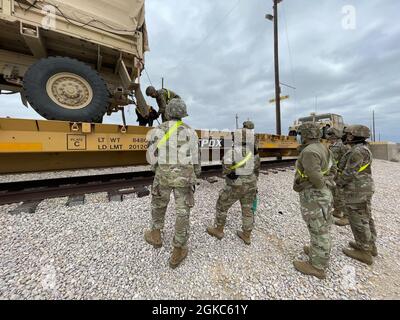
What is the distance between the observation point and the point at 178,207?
221 cm

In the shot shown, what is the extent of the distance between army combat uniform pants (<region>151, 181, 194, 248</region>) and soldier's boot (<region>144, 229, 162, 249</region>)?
67mm

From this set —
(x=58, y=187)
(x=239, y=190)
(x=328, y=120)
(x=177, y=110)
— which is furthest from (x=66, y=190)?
(x=328, y=120)

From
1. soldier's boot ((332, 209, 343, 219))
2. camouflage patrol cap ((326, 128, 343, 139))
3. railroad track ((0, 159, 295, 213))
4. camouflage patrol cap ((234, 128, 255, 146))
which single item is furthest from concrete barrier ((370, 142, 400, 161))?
camouflage patrol cap ((234, 128, 255, 146))

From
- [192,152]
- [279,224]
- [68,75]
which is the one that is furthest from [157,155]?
[68,75]

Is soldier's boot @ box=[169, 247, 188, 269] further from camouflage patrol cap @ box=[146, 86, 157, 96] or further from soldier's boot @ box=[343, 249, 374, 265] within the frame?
camouflage patrol cap @ box=[146, 86, 157, 96]

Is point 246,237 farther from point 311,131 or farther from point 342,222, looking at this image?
point 342,222

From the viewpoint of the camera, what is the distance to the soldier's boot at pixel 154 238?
2.33 meters

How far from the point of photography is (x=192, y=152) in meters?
2.27

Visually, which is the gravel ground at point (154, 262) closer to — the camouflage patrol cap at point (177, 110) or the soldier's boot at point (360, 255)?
the soldier's boot at point (360, 255)

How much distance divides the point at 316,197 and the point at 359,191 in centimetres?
88

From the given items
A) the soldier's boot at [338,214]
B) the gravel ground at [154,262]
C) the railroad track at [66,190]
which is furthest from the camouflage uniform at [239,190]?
the soldier's boot at [338,214]

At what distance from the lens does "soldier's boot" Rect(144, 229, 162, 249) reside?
2.33 metres

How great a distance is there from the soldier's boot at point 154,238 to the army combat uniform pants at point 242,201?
2.90 feet
